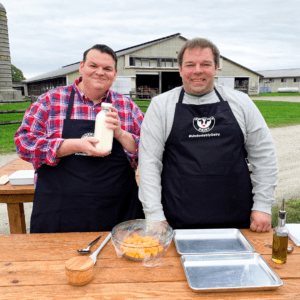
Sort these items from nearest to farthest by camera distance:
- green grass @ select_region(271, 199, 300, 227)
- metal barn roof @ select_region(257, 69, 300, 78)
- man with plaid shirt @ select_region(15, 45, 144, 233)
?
1. man with plaid shirt @ select_region(15, 45, 144, 233)
2. green grass @ select_region(271, 199, 300, 227)
3. metal barn roof @ select_region(257, 69, 300, 78)

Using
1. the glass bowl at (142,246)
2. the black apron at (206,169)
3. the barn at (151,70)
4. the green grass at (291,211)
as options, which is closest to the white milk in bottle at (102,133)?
the black apron at (206,169)

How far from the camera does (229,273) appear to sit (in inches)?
51.1

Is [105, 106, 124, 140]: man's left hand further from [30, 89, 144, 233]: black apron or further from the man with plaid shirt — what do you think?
[30, 89, 144, 233]: black apron

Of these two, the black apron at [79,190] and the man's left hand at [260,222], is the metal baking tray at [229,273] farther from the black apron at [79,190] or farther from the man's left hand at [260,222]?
the black apron at [79,190]

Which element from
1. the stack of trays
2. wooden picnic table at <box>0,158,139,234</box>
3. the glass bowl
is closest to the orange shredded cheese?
the glass bowl

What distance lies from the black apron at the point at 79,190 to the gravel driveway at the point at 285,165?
1.93 m

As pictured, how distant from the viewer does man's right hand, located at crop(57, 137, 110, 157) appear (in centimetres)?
179

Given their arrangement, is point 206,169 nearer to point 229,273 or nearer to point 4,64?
point 229,273

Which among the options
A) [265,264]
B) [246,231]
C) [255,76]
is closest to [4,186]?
[246,231]

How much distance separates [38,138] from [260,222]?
1.55 meters

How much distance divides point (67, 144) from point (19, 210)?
1.29 metres

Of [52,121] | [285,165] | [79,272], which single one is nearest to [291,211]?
[285,165]

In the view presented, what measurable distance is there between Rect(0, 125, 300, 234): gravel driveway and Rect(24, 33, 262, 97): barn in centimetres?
1604

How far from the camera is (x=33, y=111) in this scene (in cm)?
212
